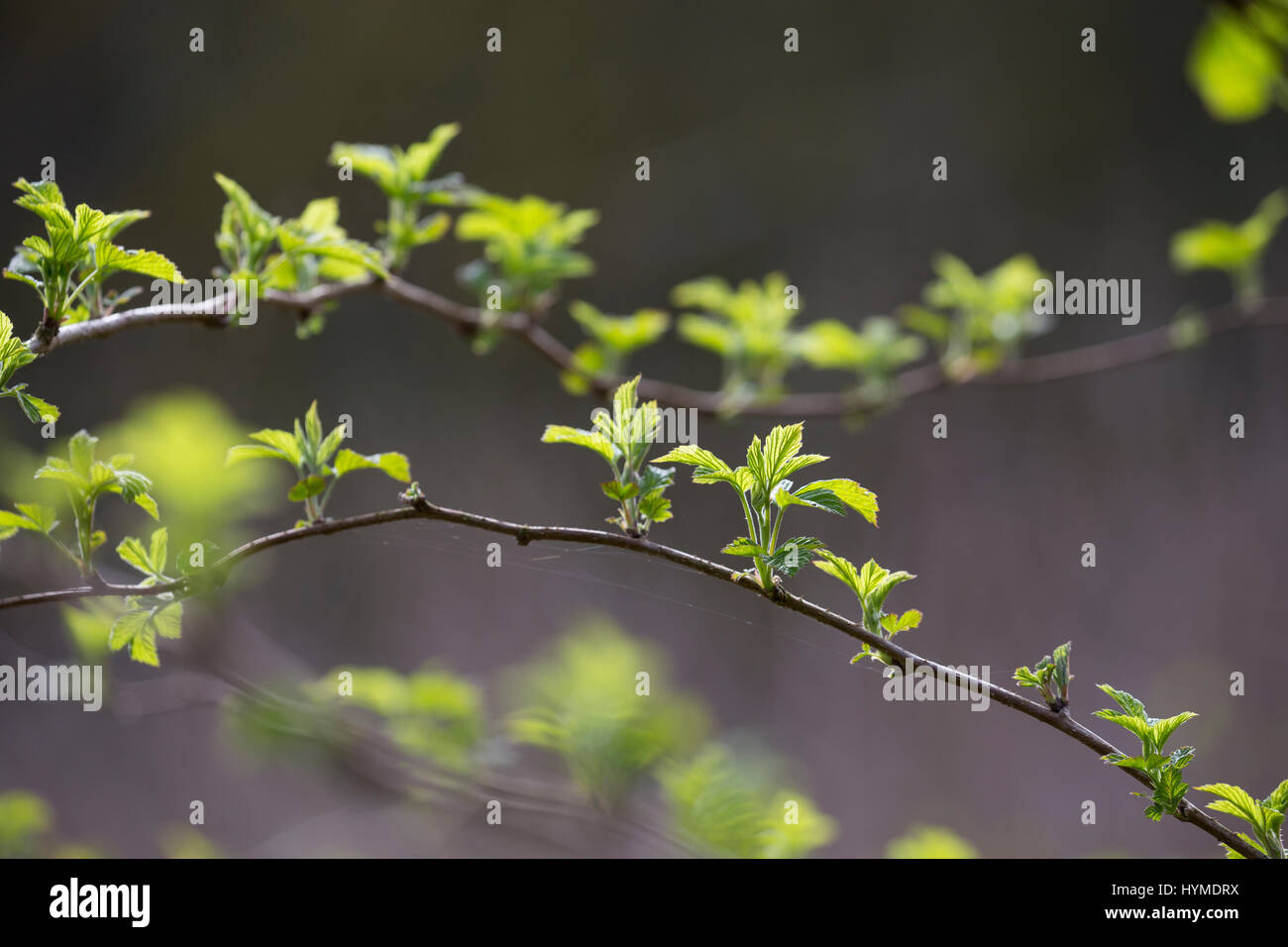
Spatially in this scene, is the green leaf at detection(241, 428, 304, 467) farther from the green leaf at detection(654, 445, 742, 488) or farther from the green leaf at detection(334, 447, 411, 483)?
the green leaf at detection(654, 445, 742, 488)

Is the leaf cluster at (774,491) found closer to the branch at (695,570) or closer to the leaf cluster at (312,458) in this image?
the branch at (695,570)

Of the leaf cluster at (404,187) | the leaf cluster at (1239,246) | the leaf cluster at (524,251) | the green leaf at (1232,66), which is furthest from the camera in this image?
the leaf cluster at (1239,246)

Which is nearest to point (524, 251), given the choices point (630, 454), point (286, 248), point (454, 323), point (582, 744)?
point (454, 323)

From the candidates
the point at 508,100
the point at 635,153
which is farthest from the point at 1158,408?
the point at 508,100

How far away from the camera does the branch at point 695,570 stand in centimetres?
36

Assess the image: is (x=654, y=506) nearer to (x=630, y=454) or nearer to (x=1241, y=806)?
(x=630, y=454)

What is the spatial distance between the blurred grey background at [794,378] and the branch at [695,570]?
932 mm

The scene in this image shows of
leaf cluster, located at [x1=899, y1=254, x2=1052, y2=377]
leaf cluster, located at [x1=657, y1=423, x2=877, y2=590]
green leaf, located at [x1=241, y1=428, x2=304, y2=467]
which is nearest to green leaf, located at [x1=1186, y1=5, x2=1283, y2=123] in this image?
leaf cluster, located at [x1=657, y1=423, x2=877, y2=590]

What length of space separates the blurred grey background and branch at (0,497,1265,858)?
0.93 metres

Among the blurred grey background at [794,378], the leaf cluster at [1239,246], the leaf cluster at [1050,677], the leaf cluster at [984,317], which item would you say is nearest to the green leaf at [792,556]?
the leaf cluster at [1050,677]

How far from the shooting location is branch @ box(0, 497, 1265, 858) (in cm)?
36

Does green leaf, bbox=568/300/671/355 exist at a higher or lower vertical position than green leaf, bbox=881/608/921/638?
higher

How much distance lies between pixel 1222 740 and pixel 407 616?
149 centimetres

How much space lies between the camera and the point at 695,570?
14.8 inches
